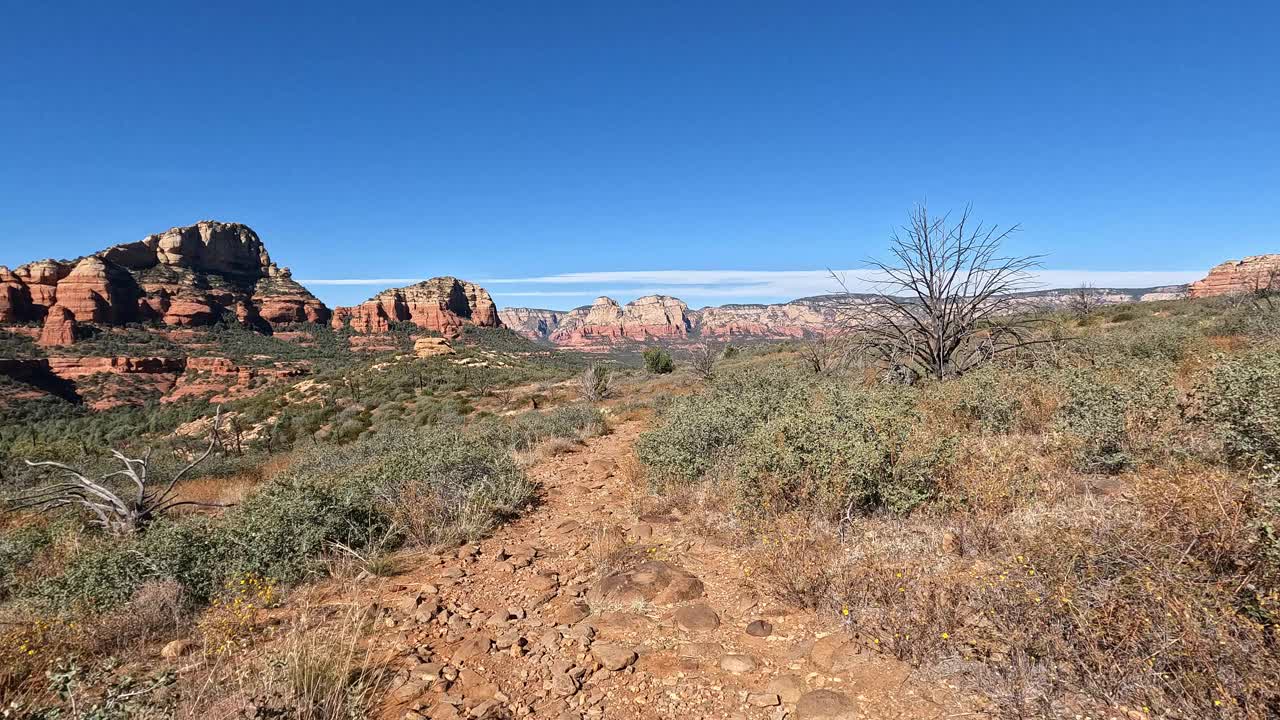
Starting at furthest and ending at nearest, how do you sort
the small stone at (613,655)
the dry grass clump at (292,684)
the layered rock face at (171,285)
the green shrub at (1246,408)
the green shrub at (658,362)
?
the layered rock face at (171,285) < the green shrub at (658,362) < the green shrub at (1246,408) < the small stone at (613,655) < the dry grass clump at (292,684)

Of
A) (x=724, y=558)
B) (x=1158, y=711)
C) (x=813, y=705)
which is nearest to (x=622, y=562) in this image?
(x=724, y=558)

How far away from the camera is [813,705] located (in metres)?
2.60

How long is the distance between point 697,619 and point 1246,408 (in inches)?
189

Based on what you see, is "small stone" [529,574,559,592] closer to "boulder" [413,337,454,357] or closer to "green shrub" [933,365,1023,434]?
"green shrub" [933,365,1023,434]

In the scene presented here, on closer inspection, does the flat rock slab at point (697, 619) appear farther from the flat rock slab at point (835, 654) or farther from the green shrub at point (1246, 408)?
the green shrub at point (1246, 408)

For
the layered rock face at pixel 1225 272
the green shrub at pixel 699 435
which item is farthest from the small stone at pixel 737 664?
the layered rock face at pixel 1225 272

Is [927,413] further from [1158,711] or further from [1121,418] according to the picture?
[1158,711]

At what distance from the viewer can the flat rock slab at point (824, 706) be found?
251 centimetres

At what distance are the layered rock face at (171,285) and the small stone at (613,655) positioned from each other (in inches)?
3634

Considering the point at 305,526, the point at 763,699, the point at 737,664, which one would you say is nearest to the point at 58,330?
the point at 305,526

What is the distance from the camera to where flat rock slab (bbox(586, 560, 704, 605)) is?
384 centimetres

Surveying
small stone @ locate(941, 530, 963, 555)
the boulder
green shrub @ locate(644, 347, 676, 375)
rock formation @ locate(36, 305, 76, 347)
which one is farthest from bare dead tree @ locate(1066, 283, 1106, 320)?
rock formation @ locate(36, 305, 76, 347)

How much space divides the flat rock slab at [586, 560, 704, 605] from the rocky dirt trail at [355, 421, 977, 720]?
1 cm

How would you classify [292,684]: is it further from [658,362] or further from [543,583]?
[658,362]
